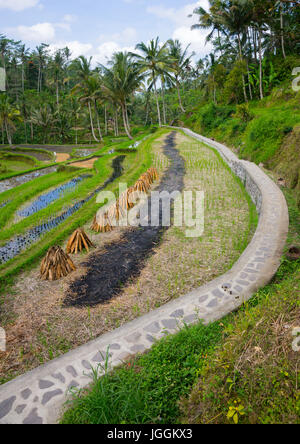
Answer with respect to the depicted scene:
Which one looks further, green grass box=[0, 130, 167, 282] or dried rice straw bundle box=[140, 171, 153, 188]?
dried rice straw bundle box=[140, 171, 153, 188]

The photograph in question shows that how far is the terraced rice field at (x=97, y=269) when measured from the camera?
356 centimetres

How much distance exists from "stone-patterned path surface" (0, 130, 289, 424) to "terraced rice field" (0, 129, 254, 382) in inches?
13.8

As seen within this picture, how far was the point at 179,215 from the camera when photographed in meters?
7.11

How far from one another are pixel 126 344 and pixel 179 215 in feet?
14.6

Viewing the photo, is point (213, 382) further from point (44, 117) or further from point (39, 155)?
point (44, 117)

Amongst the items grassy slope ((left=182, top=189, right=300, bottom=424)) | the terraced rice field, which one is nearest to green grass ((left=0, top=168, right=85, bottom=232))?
the terraced rice field

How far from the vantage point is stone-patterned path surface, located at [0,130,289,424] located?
2.45 metres

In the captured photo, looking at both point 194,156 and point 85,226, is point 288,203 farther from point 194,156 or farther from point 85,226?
point 194,156

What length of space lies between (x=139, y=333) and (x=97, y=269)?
204cm

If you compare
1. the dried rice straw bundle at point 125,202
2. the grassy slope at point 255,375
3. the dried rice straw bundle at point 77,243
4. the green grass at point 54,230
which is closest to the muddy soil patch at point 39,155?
the green grass at point 54,230

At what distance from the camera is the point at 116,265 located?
512 centimetres

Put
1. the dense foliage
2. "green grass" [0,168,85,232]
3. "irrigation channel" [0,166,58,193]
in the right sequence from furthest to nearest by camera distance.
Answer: the dense foliage < "irrigation channel" [0,166,58,193] < "green grass" [0,168,85,232]

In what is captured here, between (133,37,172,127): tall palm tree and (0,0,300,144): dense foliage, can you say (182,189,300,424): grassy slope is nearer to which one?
(0,0,300,144): dense foliage

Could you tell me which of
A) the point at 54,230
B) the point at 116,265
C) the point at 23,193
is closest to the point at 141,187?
the point at 54,230
